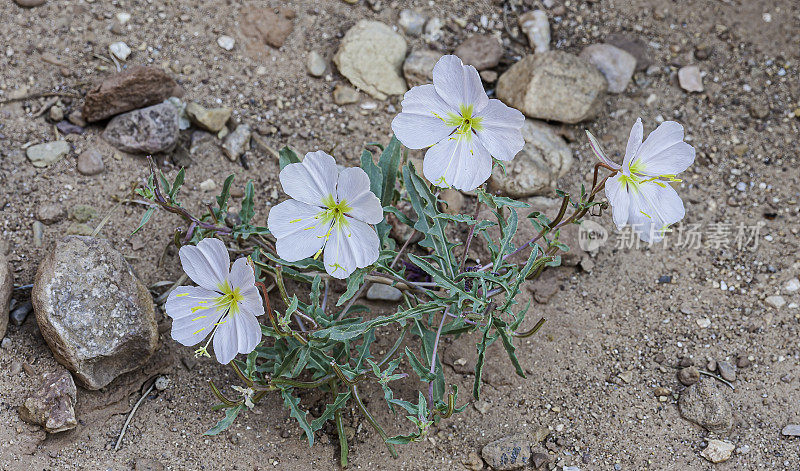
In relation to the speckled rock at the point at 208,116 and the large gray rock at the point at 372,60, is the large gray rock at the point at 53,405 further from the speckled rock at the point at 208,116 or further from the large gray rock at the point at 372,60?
the large gray rock at the point at 372,60

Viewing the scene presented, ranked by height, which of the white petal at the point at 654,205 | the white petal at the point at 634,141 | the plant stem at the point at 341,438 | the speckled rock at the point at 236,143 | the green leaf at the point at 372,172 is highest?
the white petal at the point at 634,141

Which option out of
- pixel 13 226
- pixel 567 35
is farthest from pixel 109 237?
pixel 567 35

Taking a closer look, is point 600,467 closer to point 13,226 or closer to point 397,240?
point 397,240

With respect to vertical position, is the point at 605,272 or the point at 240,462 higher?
the point at 605,272

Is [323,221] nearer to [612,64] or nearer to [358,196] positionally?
[358,196]

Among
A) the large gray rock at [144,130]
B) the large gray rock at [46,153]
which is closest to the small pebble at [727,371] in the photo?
the large gray rock at [144,130]

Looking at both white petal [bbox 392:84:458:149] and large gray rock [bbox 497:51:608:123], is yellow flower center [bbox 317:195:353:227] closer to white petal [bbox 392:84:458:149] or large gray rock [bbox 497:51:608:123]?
white petal [bbox 392:84:458:149]
